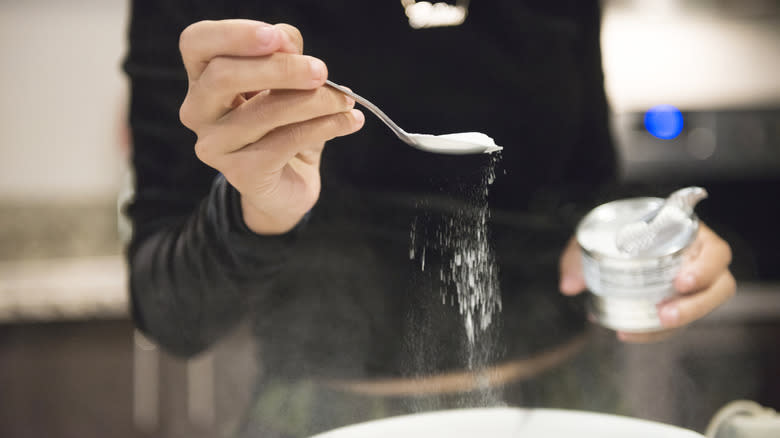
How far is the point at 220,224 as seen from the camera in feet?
1.11

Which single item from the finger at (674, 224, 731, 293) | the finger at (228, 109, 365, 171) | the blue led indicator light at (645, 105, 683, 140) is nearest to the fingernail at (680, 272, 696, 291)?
the finger at (674, 224, 731, 293)

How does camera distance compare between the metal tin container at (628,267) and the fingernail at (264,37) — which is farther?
the metal tin container at (628,267)

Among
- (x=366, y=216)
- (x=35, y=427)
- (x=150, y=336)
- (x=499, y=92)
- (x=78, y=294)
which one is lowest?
(x=35, y=427)

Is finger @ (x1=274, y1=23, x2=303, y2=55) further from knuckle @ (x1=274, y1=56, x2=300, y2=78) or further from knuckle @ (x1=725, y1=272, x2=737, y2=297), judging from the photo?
knuckle @ (x1=725, y1=272, x2=737, y2=297)

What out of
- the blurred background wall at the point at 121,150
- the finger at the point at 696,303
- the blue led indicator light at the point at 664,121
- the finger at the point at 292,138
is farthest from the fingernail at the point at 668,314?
the blue led indicator light at the point at 664,121

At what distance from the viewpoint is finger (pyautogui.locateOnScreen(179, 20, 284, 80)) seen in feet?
0.74

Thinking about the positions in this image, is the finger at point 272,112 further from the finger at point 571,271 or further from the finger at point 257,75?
the finger at point 571,271

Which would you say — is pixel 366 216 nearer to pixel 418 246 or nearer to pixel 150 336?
pixel 418 246

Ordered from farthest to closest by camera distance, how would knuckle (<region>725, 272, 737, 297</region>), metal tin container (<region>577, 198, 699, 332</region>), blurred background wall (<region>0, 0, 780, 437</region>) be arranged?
blurred background wall (<region>0, 0, 780, 437</region>) → knuckle (<region>725, 272, 737, 297</region>) → metal tin container (<region>577, 198, 699, 332</region>)

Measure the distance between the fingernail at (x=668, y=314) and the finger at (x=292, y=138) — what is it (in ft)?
0.78

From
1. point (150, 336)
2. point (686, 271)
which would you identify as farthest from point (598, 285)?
point (150, 336)

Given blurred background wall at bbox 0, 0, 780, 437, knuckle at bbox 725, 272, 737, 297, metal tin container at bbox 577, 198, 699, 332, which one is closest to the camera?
metal tin container at bbox 577, 198, 699, 332

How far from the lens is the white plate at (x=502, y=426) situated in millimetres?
352

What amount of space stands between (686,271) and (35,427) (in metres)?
1.28
